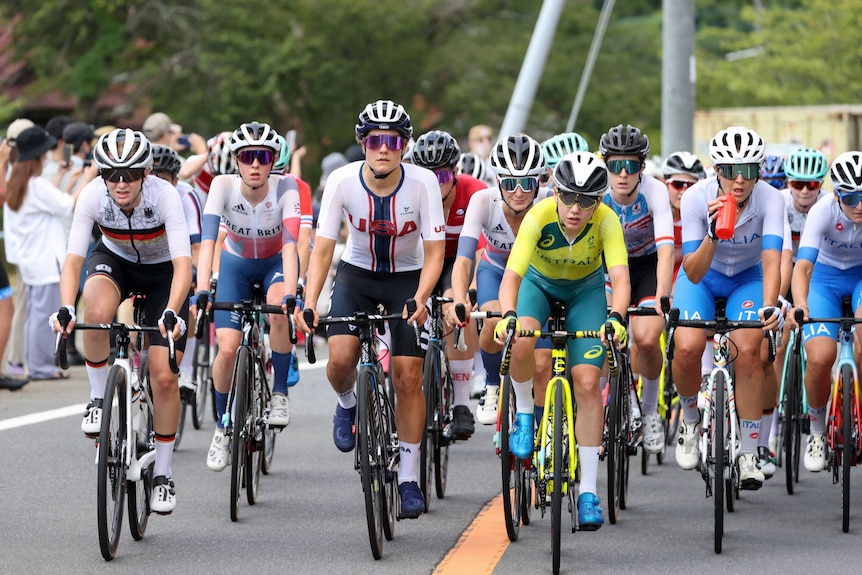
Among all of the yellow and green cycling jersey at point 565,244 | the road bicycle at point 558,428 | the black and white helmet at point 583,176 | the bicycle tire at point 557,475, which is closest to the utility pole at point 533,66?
the yellow and green cycling jersey at point 565,244

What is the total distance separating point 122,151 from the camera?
8.52 m

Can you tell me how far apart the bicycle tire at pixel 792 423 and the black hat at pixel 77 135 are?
7891 millimetres

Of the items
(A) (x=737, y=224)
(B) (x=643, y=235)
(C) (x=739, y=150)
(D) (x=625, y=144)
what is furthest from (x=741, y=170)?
(B) (x=643, y=235)

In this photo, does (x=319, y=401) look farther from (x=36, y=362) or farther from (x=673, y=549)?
(x=673, y=549)

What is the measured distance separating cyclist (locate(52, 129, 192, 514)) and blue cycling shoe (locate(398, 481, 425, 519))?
1264 millimetres

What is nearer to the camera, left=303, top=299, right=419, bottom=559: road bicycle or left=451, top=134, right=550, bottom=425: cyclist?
left=303, top=299, right=419, bottom=559: road bicycle

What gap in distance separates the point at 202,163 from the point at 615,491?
6.35 metres

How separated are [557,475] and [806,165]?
14.6 feet

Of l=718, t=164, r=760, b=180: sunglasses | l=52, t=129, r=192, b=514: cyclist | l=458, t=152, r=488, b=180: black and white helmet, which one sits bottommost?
l=52, t=129, r=192, b=514: cyclist

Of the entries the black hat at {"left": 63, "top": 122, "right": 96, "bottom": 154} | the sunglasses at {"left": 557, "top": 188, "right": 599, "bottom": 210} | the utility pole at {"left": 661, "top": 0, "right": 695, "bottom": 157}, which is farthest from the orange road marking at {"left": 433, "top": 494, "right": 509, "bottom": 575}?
the utility pole at {"left": 661, "top": 0, "right": 695, "bottom": 157}

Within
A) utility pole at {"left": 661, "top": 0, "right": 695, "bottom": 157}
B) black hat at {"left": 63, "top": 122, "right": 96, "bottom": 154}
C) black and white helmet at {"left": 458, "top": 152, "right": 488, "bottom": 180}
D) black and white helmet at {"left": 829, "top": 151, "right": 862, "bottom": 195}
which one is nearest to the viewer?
black and white helmet at {"left": 829, "top": 151, "right": 862, "bottom": 195}

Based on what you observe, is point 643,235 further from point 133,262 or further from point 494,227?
point 133,262

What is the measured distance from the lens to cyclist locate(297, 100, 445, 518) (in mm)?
8688

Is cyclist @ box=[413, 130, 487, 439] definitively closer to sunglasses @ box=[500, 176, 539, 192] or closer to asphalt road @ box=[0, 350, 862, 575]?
asphalt road @ box=[0, 350, 862, 575]
